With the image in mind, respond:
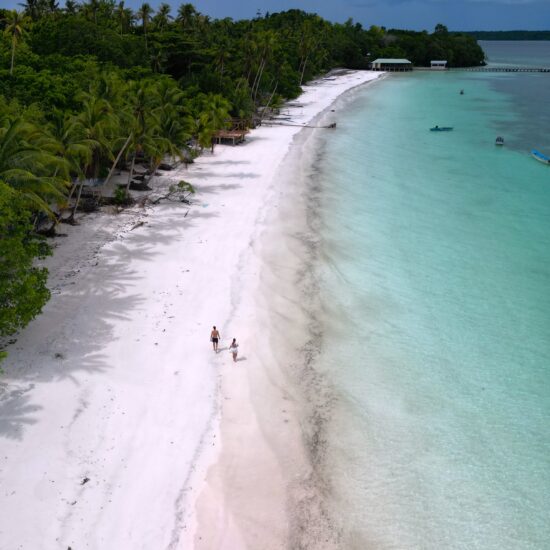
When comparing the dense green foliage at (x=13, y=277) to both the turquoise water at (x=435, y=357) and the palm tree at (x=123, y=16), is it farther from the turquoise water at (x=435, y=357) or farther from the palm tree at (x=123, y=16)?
the palm tree at (x=123, y=16)

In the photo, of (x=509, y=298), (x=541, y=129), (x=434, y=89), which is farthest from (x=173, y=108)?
(x=434, y=89)

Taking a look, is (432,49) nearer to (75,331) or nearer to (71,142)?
(71,142)

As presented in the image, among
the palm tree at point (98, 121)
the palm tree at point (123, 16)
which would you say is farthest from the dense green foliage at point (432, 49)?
the palm tree at point (98, 121)

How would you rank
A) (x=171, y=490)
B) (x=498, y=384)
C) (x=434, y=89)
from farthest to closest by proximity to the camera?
(x=434, y=89) → (x=498, y=384) → (x=171, y=490)

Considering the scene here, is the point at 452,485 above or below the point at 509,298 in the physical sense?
below

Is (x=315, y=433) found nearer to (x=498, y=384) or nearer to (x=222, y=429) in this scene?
(x=222, y=429)

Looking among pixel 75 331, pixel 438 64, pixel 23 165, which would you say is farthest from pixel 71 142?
pixel 438 64

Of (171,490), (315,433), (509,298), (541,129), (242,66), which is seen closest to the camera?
(171,490)
